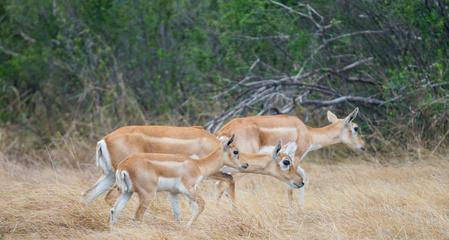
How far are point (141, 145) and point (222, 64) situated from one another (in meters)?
6.15

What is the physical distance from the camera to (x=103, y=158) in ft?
31.5

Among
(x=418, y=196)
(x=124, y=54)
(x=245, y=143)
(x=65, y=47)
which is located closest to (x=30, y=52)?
(x=65, y=47)

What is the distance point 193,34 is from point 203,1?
4.24 ft

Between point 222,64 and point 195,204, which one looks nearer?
point 195,204

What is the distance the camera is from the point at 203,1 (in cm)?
1719

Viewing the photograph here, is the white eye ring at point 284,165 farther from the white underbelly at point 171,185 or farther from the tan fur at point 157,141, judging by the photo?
the white underbelly at point 171,185

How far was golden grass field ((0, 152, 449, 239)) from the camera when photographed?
305 inches

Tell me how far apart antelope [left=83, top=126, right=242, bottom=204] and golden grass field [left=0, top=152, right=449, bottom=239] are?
0.70ft

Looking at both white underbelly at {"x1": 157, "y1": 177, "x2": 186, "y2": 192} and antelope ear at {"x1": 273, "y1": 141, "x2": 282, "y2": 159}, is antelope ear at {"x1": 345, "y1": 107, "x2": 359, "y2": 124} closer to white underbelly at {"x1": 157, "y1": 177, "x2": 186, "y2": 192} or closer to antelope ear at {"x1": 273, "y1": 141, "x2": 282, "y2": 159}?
antelope ear at {"x1": 273, "y1": 141, "x2": 282, "y2": 159}

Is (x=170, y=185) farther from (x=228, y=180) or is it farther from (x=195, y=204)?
(x=228, y=180)

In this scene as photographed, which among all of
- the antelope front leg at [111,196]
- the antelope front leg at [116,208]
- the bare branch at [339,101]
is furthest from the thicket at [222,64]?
the antelope front leg at [116,208]

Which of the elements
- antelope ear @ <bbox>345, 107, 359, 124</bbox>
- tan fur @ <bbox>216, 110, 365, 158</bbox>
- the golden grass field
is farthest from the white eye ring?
antelope ear @ <bbox>345, 107, 359, 124</bbox>

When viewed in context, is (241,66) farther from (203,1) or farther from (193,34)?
(203,1)

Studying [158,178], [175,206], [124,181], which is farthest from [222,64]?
[124,181]
